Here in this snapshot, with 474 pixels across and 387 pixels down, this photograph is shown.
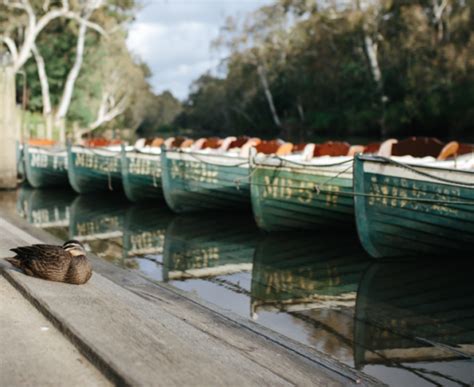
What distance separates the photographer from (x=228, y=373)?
3.79 metres

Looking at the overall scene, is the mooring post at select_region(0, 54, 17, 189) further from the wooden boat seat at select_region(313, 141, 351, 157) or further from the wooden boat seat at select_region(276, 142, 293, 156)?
the wooden boat seat at select_region(313, 141, 351, 157)

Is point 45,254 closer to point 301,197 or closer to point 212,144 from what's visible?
point 301,197

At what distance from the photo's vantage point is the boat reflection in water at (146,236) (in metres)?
10.2

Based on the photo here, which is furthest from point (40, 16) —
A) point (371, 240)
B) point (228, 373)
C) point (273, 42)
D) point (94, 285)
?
point (228, 373)

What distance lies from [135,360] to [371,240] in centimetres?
648

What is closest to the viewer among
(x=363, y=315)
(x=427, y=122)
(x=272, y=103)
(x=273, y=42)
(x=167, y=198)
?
(x=363, y=315)

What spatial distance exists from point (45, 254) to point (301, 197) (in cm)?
647

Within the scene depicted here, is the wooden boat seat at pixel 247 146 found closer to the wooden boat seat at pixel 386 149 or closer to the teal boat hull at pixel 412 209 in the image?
the wooden boat seat at pixel 386 149

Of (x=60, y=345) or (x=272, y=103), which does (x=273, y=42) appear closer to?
(x=272, y=103)

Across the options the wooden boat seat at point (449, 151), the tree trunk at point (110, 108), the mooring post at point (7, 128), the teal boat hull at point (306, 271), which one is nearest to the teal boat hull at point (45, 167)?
the mooring post at point (7, 128)

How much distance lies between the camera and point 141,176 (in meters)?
17.1

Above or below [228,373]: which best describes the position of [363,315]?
below

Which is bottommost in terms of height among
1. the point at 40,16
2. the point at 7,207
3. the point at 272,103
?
the point at 7,207

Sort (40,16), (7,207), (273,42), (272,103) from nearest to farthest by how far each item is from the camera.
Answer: (7,207) < (40,16) < (273,42) < (272,103)
